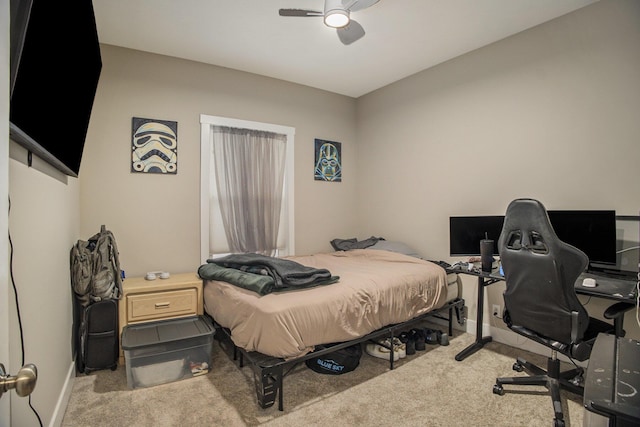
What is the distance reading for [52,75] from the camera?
136 centimetres

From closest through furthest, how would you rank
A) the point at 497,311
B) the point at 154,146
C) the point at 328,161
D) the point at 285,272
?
the point at 285,272 < the point at 497,311 < the point at 154,146 < the point at 328,161

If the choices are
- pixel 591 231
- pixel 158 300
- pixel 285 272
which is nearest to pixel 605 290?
pixel 591 231

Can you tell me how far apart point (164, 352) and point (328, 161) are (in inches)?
117

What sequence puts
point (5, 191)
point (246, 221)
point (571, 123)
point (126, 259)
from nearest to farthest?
point (5, 191)
point (571, 123)
point (126, 259)
point (246, 221)

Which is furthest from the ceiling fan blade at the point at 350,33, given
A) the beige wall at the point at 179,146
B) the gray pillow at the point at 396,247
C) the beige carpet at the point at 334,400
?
the beige carpet at the point at 334,400

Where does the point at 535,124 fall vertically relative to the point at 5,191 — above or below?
above

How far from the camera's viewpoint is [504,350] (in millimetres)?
2973

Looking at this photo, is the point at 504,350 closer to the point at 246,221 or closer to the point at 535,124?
the point at 535,124

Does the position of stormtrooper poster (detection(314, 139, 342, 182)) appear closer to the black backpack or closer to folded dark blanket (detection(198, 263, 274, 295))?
folded dark blanket (detection(198, 263, 274, 295))

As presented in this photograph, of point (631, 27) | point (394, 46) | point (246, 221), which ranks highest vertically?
point (394, 46)

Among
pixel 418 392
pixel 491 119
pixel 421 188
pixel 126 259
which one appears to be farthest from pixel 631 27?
pixel 126 259

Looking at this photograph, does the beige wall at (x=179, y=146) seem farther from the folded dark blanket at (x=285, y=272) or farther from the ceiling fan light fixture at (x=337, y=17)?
the ceiling fan light fixture at (x=337, y=17)

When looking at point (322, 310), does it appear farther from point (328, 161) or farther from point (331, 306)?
point (328, 161)

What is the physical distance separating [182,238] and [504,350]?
327 cm
